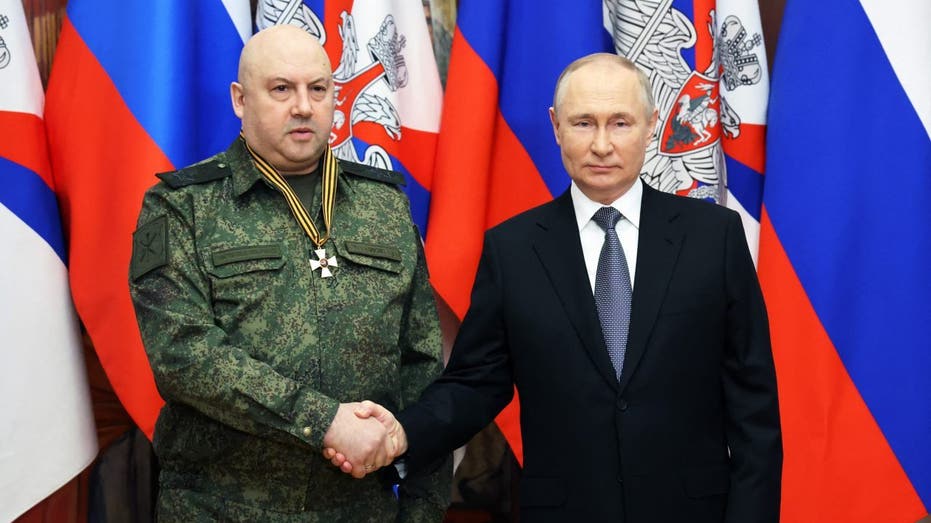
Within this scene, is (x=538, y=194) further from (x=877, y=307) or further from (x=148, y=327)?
(x=148, y=327)

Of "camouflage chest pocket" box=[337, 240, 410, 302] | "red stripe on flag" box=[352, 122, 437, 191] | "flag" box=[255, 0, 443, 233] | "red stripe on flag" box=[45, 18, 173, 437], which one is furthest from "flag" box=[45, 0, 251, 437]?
"camouflage chest pocket" box=[337, 240, 410, 302]

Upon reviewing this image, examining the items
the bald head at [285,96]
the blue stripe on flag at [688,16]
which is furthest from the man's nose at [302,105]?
the blue stripe on flag at [688,16]

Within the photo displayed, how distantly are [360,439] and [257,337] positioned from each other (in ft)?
0.89

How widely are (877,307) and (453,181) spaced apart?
109 cm

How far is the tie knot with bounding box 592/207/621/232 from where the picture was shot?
1.88 m

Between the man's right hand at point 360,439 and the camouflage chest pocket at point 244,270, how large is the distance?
0.27 meters

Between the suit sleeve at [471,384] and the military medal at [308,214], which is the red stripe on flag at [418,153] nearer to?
the military medal at [308,214]

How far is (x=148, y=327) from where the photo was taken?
1906 mm

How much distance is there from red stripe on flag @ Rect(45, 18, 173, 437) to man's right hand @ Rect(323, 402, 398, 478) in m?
0.90

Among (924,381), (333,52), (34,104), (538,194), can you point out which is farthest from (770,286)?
(34,104)

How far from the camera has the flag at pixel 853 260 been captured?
2516 millimetres

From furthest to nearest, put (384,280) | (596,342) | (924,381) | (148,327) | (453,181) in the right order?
(453,181) < (924,381) < (384,280) < (148,327) < (596,342)

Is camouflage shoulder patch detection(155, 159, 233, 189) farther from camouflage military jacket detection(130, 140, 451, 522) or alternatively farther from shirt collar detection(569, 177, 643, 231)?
shirt collar detection(569, 177, 643, 231)

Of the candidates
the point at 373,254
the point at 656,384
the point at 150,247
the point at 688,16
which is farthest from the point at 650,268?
the point at 688,16
